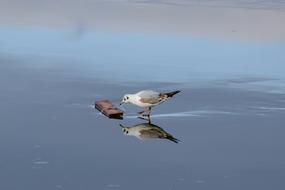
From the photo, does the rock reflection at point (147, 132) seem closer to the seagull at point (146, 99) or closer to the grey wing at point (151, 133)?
the grey wing at point (151, 133)

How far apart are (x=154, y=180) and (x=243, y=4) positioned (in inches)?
571

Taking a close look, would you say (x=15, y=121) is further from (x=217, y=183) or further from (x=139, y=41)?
(x=139, y=41)

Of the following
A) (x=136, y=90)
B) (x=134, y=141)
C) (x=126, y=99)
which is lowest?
(x=134, y=141)

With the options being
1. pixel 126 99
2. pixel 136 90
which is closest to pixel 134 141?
pixel 126 99

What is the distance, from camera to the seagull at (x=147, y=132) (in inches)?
297

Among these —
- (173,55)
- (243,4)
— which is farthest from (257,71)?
(243,4)

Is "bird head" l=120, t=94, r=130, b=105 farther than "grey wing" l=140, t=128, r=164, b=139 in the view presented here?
Yes

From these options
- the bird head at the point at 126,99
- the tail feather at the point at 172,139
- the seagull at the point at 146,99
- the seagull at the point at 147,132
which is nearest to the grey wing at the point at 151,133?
the seagull at the point at 147,132

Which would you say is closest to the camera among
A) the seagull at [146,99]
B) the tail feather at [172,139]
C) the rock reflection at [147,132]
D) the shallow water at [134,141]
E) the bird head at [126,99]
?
the shallow water at [134,141]

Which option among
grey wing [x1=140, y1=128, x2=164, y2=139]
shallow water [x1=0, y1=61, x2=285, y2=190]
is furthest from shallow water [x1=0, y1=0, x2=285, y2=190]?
grey wing [x1=140, y1=128, x2=164, y2=139]

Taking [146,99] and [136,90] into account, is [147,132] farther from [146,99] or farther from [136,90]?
[136,90]

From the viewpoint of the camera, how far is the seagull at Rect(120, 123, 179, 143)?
7539 millimetres

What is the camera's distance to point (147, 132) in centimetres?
770

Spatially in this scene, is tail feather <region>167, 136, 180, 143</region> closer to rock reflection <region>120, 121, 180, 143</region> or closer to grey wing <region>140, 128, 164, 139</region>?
rock reflection <region>120, 121, 180, 143</region>
